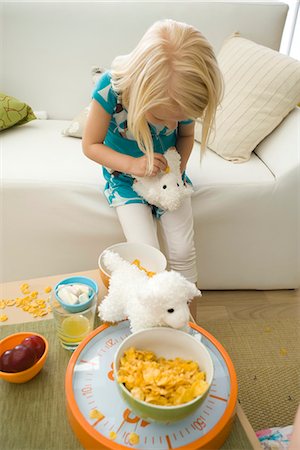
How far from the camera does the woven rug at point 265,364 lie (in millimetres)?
1058

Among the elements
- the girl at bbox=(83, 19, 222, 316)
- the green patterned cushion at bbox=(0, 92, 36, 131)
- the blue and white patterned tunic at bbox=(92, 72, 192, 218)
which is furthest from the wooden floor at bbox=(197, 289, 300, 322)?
the green patterned cushion at bbox=(0, 92, 36, 131)

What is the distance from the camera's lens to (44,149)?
55.2 inches

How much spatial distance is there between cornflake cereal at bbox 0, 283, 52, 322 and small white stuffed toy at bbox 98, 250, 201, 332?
176mm

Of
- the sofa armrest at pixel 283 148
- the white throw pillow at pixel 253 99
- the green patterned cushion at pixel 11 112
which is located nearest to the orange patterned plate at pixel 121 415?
the sofa armrest at pixel 283 148

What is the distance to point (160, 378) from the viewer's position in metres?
0.56

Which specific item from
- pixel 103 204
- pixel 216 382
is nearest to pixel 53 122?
pixel 103 204

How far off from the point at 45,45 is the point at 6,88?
0.26 meters

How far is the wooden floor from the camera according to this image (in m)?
1.37

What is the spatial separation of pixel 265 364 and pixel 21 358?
0.81 m

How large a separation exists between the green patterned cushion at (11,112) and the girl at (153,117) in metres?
0.50

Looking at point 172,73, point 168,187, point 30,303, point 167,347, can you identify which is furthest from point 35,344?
point 172,73

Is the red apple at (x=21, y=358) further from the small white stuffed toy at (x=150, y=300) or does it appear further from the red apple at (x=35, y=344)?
the small white stuffed toy at (x=150, y=300)

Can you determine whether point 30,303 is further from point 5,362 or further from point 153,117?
point 153,117

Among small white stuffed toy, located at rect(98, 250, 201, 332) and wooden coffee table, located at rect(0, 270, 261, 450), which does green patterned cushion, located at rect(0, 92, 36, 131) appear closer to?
wooden coffee table, located at rect(0, 270, 261, 450)
